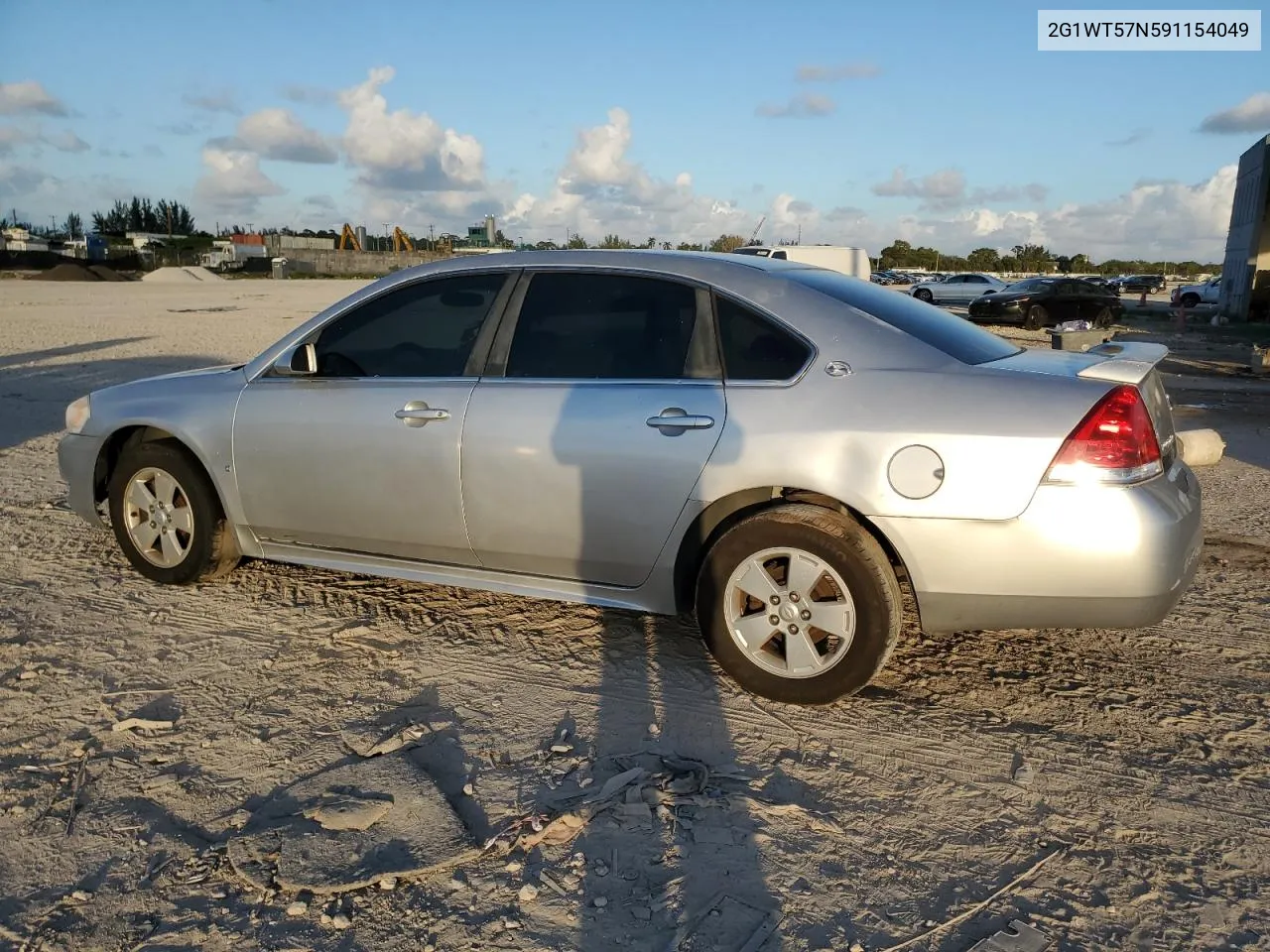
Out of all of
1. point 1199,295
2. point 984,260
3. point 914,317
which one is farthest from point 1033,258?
point 914,317

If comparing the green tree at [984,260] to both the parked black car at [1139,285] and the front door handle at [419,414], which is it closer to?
the parked black car at [1139,285]

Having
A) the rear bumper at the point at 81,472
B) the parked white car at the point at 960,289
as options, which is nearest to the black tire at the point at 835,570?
the rear bumper at the point at 81,472

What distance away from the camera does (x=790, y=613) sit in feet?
11.5

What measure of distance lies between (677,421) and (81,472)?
10.9 ft

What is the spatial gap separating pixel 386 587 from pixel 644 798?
91.7 inches

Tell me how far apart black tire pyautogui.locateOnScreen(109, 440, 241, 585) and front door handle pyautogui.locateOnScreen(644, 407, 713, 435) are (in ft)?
7.59

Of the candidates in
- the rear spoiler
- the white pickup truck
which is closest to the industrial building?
the white pickup truck

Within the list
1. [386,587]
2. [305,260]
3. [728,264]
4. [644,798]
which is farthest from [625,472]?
[305,260]

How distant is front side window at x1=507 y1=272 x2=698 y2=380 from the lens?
3.77m

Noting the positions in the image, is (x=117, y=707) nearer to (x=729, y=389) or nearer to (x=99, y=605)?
(x=99, y=605)

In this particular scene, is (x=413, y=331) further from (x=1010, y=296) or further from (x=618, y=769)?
(x=1010, y=296)

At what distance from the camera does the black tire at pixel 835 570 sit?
3.34 metres

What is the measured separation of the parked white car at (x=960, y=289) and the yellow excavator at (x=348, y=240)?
206ft

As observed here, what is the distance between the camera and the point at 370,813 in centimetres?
284
